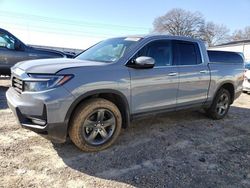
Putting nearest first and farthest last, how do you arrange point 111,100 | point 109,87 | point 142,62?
point 109,87 → point 142,62 → point 111,100

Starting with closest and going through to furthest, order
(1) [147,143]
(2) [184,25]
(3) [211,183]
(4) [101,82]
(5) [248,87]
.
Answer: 1. (3) [211,183]
2. (4) [101,82]
3. (1) [147,143]
4. (5) [248,87]
5. (2) [184,25]

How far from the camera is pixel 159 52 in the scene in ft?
15.4

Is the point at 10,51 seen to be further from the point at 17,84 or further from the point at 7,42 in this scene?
the point at 17,84

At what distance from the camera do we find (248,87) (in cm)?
1020

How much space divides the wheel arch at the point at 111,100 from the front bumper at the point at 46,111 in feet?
0.29

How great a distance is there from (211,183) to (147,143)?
139 centimetres

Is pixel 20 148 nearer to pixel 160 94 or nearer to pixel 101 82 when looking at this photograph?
pixel 101 82

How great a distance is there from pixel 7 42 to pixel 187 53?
6.56 meters

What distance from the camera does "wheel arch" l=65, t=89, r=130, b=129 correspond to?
3.64m

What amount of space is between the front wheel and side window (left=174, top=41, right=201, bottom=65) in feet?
3.96

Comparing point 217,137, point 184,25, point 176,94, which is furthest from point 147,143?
point 184,25

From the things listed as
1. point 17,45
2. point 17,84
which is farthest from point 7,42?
point 17,84

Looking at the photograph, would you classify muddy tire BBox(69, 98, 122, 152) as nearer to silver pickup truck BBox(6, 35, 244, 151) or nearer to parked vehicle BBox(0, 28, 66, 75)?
silver pickup truck BBox(6, 35, 244, 151)

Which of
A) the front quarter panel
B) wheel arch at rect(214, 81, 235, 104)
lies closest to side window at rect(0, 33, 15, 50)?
the front quarter panel
